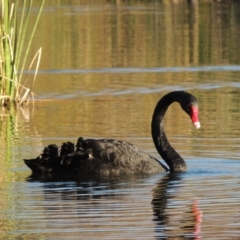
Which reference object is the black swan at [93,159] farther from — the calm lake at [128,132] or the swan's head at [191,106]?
the calm lake at [128,132]

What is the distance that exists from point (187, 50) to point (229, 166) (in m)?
15.8

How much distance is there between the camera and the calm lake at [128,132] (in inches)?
324

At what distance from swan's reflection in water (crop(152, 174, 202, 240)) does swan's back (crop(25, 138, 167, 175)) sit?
2.03ft

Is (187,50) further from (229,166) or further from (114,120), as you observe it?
(229,166)

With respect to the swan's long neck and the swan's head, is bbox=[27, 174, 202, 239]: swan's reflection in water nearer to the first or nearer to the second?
the swan's long neck

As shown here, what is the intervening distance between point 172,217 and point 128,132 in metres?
4.90

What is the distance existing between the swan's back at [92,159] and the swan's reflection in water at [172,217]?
62 cm

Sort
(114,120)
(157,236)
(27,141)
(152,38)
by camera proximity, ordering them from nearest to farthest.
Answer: (157,236) → (27,141) → (114,120) → (152,38)

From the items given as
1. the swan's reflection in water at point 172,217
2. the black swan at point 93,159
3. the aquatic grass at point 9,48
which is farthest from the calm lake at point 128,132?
the aquatic grass at point 9,48

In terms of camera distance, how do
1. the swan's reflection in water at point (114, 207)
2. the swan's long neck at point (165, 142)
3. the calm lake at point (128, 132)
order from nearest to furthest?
the swan's reflection in water at point (114, 207), the calm lake at point (128, 132), the swan's long neck at point (165, 142)

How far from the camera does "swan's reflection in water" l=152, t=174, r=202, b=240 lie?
25.3 ft

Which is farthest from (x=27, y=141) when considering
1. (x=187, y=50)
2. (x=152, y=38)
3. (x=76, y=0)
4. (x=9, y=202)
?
(x=76, y=0)

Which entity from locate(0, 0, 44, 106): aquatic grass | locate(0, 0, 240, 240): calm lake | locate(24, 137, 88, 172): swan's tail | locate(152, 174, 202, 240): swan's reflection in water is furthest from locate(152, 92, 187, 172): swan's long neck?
locate(0, 0, 44, 106): aquatic grass

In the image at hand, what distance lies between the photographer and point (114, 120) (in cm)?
1462
